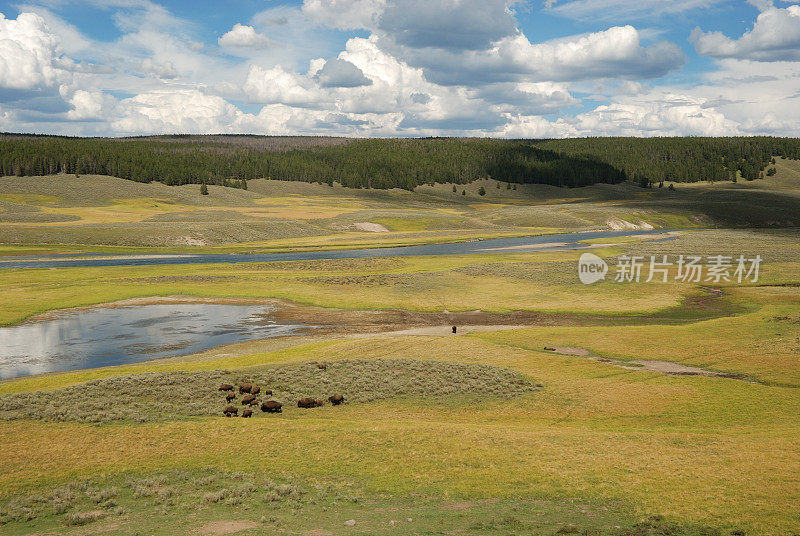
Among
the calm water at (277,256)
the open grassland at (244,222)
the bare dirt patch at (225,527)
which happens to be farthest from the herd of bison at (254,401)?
the open grassland at (244,222)

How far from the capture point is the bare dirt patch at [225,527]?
1673 cm

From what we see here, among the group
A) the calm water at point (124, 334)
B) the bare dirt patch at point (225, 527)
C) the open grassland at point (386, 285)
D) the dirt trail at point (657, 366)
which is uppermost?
the bare dirt patch at point (225, 527)

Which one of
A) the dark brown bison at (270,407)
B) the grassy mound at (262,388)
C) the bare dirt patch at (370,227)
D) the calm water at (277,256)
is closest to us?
the grassy mound at (262,388)

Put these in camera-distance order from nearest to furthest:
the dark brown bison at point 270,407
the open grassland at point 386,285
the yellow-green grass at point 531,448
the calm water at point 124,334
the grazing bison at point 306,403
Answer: the yellow-green grass at point 531,448 < the dark brown bison at point 270,407 < the grazing bison at point 306,403 < the calm water at point 124,334 < the open grassland at point 386,285

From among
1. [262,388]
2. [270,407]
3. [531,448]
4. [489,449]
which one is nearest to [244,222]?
[262,388]

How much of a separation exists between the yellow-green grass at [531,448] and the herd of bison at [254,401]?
87cm

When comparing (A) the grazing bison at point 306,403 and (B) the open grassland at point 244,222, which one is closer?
(A) the grazing bison at point 306,403

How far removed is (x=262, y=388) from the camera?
33750mm

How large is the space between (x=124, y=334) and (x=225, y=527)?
Result: 39.1 meters

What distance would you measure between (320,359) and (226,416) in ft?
39.2

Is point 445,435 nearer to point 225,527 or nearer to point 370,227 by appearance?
point 225,527

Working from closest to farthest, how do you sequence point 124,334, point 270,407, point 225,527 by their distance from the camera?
point 225,527, point 270,407, point 124,334

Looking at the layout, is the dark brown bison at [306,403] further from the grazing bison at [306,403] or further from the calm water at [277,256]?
the calm water at [277,256]

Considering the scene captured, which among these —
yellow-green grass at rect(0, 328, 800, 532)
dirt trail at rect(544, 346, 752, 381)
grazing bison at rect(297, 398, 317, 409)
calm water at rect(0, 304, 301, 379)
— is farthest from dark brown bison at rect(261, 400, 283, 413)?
dirt trail at rect(544, 346, 752, 381)
